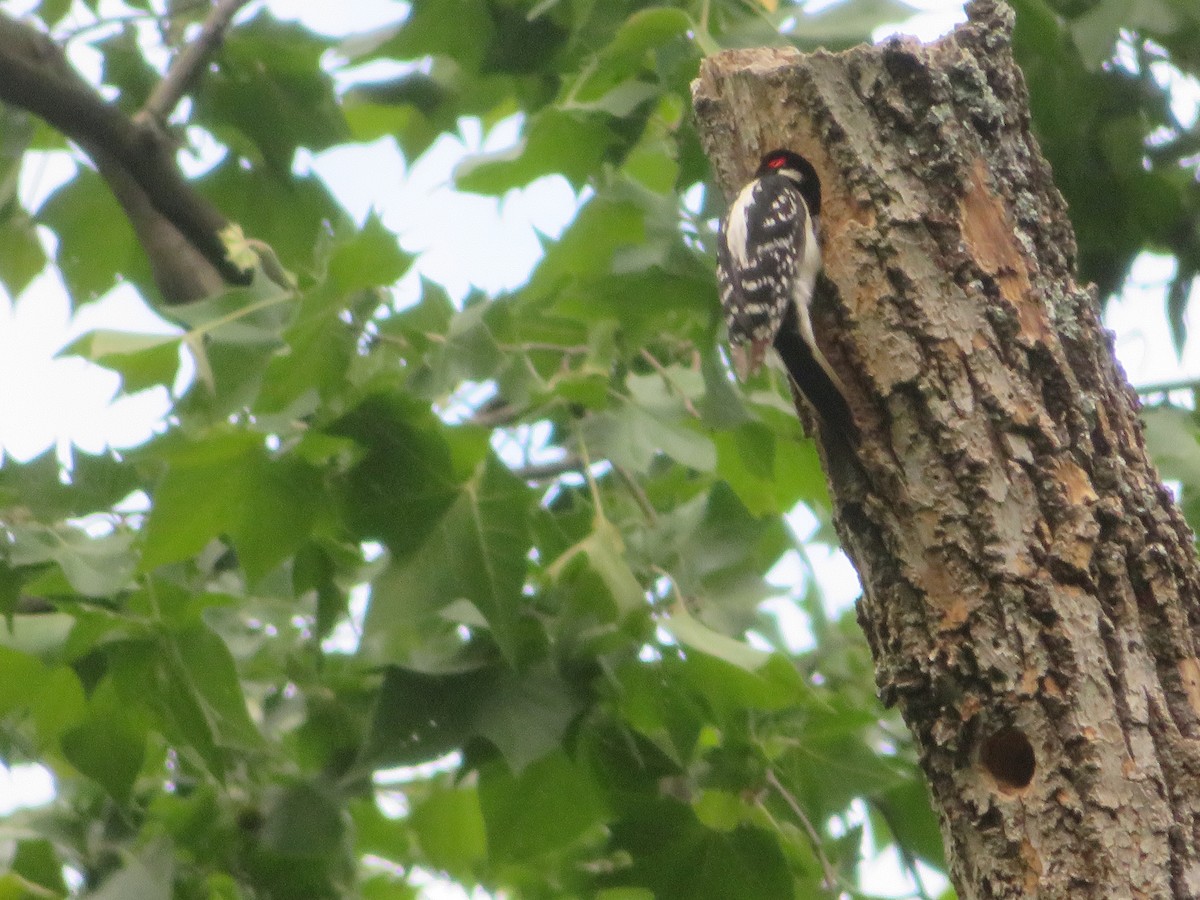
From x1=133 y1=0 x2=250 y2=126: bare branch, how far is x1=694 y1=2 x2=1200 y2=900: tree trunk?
6.10 feet

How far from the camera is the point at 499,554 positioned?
2.45 metres

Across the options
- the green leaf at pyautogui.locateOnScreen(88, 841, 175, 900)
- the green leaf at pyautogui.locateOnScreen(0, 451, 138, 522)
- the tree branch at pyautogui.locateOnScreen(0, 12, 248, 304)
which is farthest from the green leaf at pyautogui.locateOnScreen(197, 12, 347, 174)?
the green leaf at pyautogui.locateOnScreen(88, 841, 175, 900)

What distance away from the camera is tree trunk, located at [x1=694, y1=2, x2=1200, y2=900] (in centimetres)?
184

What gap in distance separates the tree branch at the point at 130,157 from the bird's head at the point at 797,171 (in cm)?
165

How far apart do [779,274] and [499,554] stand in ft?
2.35

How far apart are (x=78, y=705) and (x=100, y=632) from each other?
0.32m

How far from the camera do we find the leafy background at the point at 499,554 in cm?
244

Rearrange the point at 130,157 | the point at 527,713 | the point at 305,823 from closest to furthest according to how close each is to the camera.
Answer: the point at 527,713, the point at 305,823, the point at 130,157

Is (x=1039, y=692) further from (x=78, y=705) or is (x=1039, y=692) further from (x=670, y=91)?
(x=78, y=705)

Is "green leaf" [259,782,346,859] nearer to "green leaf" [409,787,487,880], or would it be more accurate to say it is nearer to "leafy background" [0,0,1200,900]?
"leafy background" [0,0,1200,900]

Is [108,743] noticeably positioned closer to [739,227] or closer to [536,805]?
[536,805]

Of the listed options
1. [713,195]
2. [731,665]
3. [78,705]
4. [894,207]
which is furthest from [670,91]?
[78,705]

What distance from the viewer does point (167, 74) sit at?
390cm

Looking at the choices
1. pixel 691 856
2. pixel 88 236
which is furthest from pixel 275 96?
pixel 691 856
